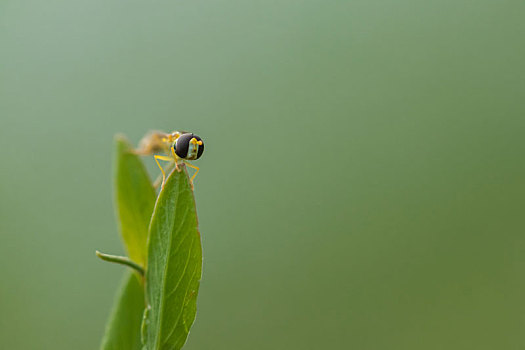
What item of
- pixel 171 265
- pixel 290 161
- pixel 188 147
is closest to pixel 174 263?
pixel 171 265

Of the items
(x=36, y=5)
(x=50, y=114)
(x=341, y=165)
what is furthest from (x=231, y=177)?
(x=36, y=5)

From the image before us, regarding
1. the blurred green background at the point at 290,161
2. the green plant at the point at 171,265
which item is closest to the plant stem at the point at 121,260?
the green plant at the point at 171,265

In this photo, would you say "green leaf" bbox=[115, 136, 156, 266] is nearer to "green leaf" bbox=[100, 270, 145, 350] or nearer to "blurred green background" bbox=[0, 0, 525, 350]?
"green leaf" bbox=[100, 270, 145, 350]

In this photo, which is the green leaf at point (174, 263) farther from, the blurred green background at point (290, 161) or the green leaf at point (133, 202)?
the blurred green background at point (290, 161)

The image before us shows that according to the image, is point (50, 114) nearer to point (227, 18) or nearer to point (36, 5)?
point (36, 5)

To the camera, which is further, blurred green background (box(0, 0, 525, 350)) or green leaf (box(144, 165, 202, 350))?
blurred green background (box(0, 0, 525, 350))

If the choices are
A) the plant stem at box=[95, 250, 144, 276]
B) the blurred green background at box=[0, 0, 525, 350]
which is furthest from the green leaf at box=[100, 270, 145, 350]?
the blurred green background at box=[0, 0, 525, 350]
